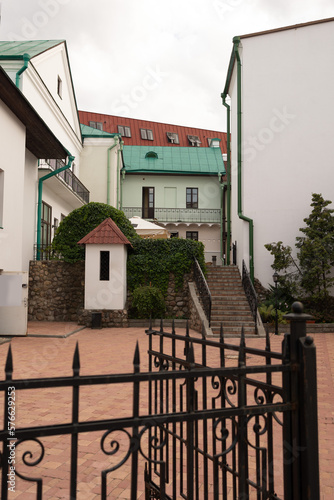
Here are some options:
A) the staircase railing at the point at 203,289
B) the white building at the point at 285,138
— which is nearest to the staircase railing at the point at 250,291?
the white building at the point at 285,138

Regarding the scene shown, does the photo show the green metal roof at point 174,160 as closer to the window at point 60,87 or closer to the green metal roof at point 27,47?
the window at point 60,87

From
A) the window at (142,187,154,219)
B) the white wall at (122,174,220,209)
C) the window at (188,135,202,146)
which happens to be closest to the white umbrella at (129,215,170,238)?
the window at (142,187,154,219)

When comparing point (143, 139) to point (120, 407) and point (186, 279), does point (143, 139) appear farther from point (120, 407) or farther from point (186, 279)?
point (120, 407)

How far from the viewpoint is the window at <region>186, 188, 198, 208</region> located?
29609mm

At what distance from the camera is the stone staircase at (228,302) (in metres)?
13.5

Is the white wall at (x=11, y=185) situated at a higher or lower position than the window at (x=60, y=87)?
lower

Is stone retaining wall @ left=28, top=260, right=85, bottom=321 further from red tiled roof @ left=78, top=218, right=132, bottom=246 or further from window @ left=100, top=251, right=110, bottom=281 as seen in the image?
red tiled roof @ left=78, top=218, right=132, bottom=246

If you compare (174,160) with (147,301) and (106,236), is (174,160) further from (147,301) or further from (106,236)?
(147,301)

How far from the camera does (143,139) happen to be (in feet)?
118

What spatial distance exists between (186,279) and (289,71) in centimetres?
945

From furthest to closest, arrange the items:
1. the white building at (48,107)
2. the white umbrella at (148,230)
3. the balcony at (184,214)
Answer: the balcony at (184,214) < the white umbrella at (148,230) < the white building at (48,107)

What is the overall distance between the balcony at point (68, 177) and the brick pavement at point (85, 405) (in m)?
7.91

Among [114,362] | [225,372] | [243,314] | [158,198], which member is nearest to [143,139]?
[158,198]

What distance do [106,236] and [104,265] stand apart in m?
1.12
